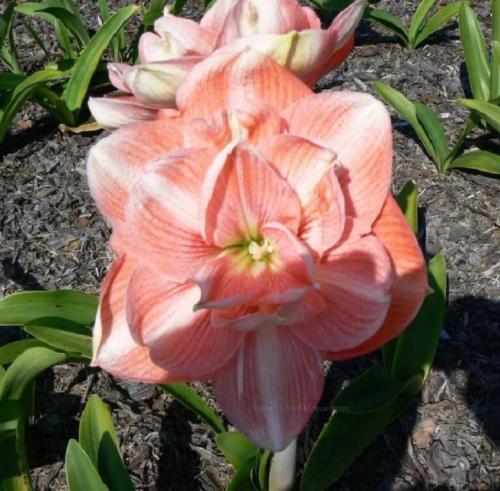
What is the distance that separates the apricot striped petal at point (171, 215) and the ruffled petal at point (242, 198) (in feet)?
0.06

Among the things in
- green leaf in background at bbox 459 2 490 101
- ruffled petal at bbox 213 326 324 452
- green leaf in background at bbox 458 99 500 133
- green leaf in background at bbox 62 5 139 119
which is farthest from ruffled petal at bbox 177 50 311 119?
green leaf in background at bbox 62 5 139 119

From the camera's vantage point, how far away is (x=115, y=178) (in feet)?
2.38

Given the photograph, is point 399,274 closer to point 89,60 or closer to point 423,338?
point 423,338

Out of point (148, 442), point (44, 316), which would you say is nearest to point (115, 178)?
point (44, 316)

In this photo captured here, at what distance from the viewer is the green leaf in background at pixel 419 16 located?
2416mm

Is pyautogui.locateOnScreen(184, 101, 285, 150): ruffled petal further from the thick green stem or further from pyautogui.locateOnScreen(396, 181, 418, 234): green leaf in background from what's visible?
pyautogui.locateOnScreen(396, 181, 418, 234): green leaf in background

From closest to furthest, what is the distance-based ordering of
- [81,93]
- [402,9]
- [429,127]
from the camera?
[429,127] → [81,93] → [402,9]

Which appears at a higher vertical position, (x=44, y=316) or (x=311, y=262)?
(x=311, y=262)

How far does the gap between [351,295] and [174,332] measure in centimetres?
18

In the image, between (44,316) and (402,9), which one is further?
(402,9)

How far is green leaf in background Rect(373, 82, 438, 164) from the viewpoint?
6.49 feet

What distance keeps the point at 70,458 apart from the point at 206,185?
21.6 inches

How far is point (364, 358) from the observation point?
A: 5.25 feet

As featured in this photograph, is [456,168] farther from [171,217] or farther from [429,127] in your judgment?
[171,217]
